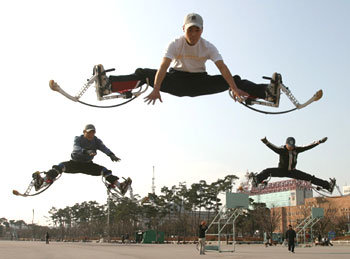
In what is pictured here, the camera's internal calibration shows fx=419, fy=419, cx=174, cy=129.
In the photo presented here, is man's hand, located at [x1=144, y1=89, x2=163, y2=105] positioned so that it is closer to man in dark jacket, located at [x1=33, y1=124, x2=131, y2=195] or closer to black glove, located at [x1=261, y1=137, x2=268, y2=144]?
man in dark jacket, located at [x1=33, y1=124, x2=131, y2=195]

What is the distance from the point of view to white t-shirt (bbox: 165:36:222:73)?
7348 mm

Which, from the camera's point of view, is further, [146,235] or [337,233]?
[337,233]

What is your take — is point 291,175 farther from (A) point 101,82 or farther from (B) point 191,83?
(A) point 101,82

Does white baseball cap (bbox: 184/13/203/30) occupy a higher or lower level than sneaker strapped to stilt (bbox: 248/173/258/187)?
higher

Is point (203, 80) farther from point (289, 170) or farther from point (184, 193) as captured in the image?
point (184, 193)

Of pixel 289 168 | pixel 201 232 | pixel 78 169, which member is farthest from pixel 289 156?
pixel 201 232

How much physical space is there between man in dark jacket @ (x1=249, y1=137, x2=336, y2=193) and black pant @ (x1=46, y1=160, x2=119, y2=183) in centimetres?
610

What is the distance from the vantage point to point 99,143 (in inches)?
514

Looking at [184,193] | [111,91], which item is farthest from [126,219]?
[111,91]

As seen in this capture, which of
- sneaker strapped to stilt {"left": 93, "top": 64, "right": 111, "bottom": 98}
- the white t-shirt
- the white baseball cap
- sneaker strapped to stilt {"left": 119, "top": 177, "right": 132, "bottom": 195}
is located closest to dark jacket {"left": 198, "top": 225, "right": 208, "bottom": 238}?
sneaker strapped to stilt {"left": 119, "top": 177, "right": 132, "bottom": 195}

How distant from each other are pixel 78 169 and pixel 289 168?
7441mm

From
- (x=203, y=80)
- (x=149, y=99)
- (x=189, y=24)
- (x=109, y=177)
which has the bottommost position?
(x=109, y=177)

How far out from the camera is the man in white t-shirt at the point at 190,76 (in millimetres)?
7266

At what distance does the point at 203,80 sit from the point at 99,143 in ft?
19.5
